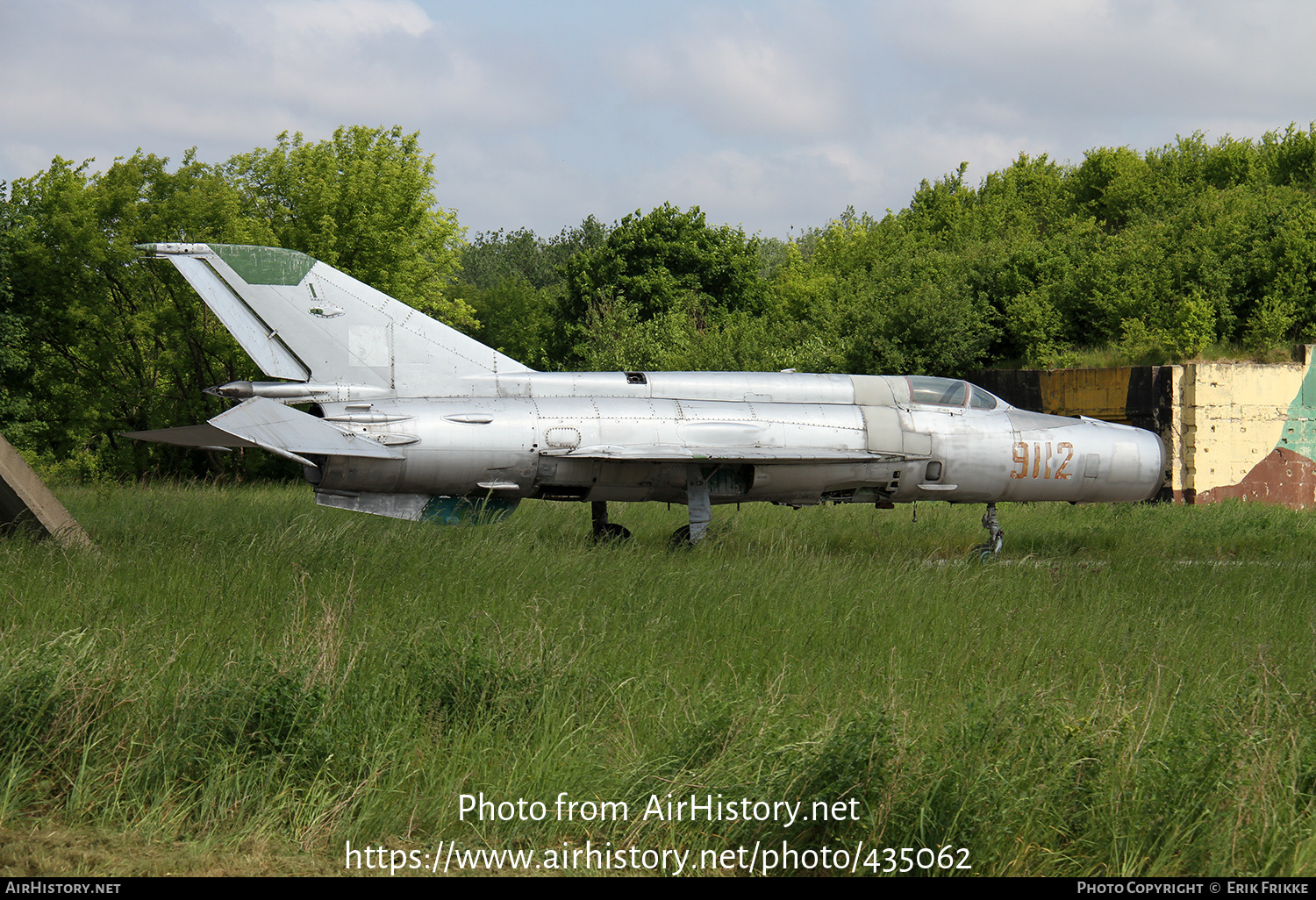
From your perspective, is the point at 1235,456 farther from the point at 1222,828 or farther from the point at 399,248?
the point at 399,248

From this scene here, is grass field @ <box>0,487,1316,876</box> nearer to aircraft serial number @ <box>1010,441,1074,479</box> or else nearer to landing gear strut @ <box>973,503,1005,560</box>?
landing gear strut @ <box>973,503,1005,560</box>

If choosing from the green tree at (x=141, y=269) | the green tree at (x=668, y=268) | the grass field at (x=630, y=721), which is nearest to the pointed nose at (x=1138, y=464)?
the grass field at (x=630, y=721)

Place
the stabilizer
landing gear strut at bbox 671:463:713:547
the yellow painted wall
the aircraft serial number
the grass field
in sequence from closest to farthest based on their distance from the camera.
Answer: the grass field
the stabilizer
landing gear strut at bbox 671:463:713:547
the aircraft serial number
the yellow painted wall

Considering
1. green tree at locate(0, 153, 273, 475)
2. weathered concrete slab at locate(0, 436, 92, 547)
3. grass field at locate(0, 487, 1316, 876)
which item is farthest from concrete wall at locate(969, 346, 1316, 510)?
green tree at locate(0, 153, 273, 475)

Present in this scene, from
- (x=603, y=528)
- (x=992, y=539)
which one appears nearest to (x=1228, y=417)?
(x=992, y=539)

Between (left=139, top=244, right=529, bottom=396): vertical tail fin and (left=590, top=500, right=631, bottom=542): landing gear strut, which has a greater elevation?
(left=139, top=244, right=529, bottom=396): vertical tail fin

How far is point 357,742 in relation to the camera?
485cm

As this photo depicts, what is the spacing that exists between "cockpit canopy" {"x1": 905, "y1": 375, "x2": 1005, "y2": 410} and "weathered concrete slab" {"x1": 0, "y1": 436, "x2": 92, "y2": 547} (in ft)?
32.0

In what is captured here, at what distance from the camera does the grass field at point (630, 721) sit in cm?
413

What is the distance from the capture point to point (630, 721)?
5.45 meters

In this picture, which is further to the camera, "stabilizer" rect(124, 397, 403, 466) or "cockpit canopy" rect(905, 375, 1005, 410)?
"cockpit canopy" rect(905, 375, 1005, 410)

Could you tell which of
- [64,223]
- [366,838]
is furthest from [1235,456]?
[64,223]

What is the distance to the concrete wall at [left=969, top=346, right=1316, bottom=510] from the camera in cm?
1906
